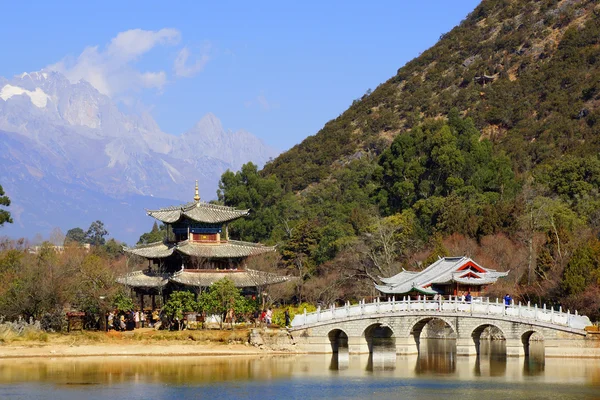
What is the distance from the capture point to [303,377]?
54844 mm

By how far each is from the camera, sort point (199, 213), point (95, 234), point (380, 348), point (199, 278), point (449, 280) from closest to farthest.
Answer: point (380, 348) < point (449, 280) < point (199, 278) < point (199, 213) < point (95, 234)

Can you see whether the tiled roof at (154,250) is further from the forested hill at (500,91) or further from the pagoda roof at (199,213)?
the forested hill at (500,91)

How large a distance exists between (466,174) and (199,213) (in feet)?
123

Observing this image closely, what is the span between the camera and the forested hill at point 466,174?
274ft

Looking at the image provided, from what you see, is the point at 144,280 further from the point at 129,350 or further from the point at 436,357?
the point at 436,357

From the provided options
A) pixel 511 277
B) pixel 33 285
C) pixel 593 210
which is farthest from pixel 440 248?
pixel 33 285

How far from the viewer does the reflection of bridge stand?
6006cm

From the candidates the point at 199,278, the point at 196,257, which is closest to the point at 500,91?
the point at 196,257

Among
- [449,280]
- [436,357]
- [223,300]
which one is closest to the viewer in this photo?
[436,357]

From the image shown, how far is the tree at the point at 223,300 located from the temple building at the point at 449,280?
9.90m

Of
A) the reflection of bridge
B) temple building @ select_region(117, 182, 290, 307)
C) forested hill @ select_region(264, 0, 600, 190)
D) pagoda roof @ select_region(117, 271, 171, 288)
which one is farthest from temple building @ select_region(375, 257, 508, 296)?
forested hill @ select_region(264, 0, 600, 190)

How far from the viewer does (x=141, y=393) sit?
49.8 meters

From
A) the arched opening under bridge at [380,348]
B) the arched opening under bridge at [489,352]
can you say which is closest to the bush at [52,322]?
the arched opening under bridge at [380,348]

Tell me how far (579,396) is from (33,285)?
3267cm
